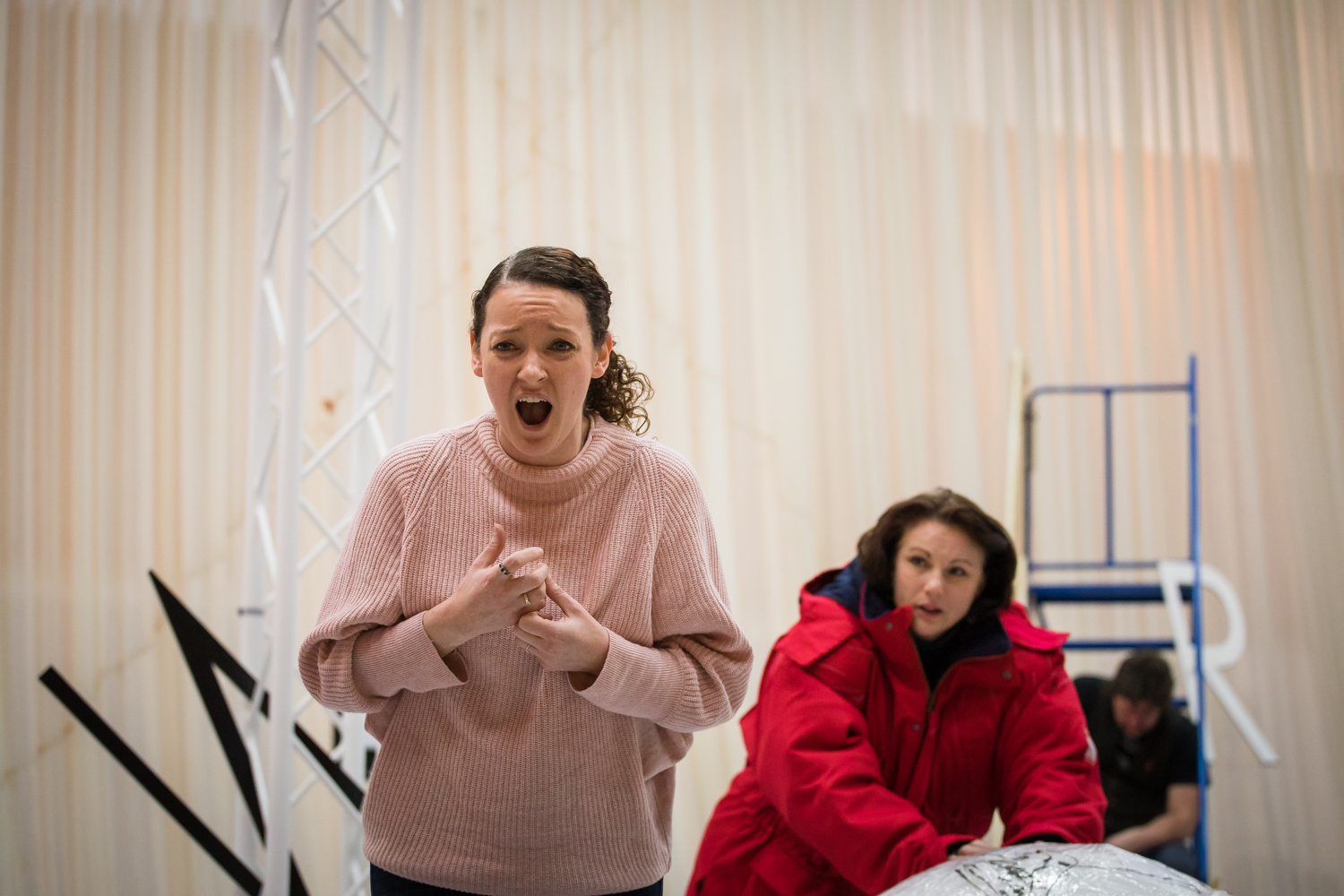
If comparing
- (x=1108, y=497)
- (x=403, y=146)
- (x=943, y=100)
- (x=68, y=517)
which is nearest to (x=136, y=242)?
(x=68, y=517)

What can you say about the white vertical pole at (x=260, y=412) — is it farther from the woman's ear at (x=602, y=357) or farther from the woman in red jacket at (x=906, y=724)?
the woman's ear at (x=602, y=357)

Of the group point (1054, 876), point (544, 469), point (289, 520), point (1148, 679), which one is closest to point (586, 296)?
point (544, 469)

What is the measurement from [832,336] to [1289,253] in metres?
1.79

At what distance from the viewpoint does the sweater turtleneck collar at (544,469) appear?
1.11m

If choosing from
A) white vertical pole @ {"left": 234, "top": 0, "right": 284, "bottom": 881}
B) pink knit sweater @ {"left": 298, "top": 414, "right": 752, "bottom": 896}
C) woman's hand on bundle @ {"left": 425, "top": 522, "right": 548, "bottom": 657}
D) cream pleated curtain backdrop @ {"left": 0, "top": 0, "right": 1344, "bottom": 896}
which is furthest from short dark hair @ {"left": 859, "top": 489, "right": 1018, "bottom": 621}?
cream pleated curtain backdrop @ {"left": 0, "top": 0, "right": 1344, "bottom": 896}

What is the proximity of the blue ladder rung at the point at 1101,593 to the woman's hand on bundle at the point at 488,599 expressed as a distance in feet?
7.59

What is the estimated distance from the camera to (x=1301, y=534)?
366cm

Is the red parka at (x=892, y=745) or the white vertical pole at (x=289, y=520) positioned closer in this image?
the red parka at (x=892, y=745)

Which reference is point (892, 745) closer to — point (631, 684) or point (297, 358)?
point (631, 684)

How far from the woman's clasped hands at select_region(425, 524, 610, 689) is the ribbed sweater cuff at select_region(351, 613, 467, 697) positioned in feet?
0.05

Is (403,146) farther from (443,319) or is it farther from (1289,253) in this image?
(1289,253)

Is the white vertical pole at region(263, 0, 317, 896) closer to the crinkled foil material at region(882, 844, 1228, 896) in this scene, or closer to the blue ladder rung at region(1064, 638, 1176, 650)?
the crinkled foil material at region(882, 844, 1228, 896)

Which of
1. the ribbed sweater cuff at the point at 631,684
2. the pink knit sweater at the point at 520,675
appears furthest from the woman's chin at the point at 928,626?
the ribbed sweater cuff at the point at 631,684

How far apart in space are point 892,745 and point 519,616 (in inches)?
37.2
